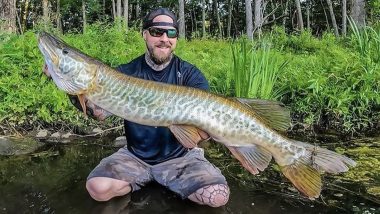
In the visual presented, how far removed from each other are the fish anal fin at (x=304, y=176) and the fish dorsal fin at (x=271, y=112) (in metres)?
0.28

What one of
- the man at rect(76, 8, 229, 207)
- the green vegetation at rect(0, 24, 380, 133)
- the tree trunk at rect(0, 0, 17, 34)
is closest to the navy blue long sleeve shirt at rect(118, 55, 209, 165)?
the man at rect(76, 8, 229, 207)

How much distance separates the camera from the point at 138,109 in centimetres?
280

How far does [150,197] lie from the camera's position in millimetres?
→ 3617

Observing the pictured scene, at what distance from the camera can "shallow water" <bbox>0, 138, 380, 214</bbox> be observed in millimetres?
3389

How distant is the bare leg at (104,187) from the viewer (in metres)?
3.36

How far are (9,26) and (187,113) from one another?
655 centimetres

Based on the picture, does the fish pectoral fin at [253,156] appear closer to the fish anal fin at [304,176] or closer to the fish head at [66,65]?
the fish anal fin at [304,176]

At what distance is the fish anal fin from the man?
2.23 feet

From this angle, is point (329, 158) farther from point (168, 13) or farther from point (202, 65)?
point (202, 65)

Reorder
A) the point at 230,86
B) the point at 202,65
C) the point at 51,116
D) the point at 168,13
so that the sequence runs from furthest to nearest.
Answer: the point at 202,65, the point at 230,86, the point at 51,116, the point at 168,13

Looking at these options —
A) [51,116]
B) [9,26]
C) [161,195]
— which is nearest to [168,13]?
[161,195]

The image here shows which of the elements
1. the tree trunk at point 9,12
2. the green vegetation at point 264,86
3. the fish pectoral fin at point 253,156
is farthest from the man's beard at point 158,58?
the tree trunk at point 9,12

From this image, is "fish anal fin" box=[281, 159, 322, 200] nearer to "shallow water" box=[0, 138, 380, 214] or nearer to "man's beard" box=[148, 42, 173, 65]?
"shallow water" box=[0, 138, 380, 214]

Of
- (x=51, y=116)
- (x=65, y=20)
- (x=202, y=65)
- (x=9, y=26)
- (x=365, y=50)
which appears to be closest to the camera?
(x=51, y=116)
